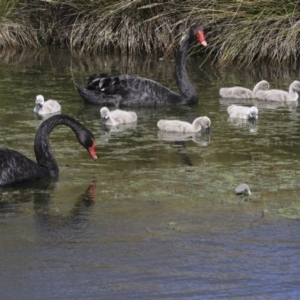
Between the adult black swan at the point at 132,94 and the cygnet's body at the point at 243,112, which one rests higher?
the adult black swan at the point at 132,94

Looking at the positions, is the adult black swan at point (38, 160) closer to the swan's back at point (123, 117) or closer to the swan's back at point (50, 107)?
the swan's back at point (123, 117)

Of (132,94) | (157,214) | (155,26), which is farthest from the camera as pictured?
(155,26)

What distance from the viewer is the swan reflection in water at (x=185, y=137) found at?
9695 mm

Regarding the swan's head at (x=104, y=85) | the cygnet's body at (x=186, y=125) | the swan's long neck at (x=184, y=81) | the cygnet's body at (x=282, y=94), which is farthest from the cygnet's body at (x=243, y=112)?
the swan's head at (x=104, y=85)

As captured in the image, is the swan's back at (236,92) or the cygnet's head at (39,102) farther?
the swan's back at (236,92)

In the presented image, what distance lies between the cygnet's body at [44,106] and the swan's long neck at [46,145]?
2.43 meters

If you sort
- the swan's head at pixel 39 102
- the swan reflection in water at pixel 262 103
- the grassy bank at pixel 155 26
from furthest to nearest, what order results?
the grassy bank at pixel 155 26
the swan reflection in water at pixel 262 103
the swan's head at pixel 39 102

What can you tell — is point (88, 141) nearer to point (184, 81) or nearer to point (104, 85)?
point (104, 85)

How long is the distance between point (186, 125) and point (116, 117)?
0.80 metres

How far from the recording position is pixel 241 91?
1198 centimetres

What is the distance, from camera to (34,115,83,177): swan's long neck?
824cm

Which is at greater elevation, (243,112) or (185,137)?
(243,112)

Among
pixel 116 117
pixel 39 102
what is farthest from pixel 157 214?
pixel 39 102

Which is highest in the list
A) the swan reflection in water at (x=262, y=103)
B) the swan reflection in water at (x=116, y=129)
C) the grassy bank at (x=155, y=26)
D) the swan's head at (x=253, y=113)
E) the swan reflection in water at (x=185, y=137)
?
the grassy bank at (x=155, y=26)
